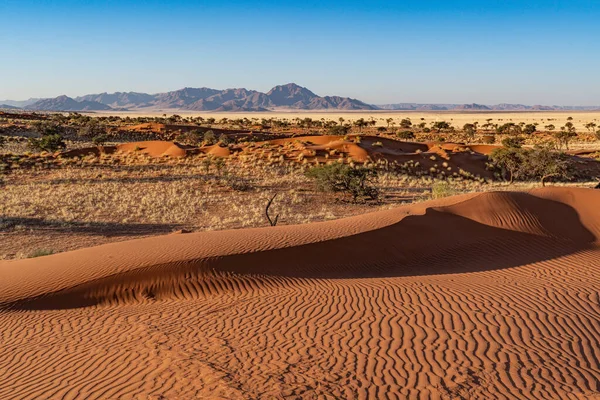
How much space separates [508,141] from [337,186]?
2976 cm

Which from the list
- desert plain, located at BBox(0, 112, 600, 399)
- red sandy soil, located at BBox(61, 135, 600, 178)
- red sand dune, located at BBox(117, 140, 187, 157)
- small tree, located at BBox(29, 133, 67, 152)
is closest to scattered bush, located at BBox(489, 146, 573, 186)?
red sandy soil, located at BBox(61, 135, 600, 178)

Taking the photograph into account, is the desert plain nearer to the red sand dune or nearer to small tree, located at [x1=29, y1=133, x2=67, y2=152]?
the red sand dune

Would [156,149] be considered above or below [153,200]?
above

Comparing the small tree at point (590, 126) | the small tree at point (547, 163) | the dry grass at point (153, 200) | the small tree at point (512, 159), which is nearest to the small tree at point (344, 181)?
the dry grass at point (153, 200)

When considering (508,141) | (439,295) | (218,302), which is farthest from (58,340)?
(508,141)

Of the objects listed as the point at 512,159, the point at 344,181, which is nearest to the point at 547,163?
the point at 512,159

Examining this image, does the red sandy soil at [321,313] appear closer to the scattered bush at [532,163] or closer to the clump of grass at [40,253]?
the clump of grass at [40,253]

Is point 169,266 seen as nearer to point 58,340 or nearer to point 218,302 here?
point 218,302

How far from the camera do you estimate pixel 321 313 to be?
28.8ft

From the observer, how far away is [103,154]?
41156 millimetres

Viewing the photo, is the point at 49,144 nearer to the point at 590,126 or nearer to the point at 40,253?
the point at 40,253

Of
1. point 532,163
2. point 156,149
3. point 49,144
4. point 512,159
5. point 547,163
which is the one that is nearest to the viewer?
point 547,163

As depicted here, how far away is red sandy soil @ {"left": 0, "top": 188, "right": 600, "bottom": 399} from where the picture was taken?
6117 mm

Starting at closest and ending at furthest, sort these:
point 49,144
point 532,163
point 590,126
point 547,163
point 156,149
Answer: point 547,163 → point 532,163 → point 49,144 → point 156,149 → point 590,126
